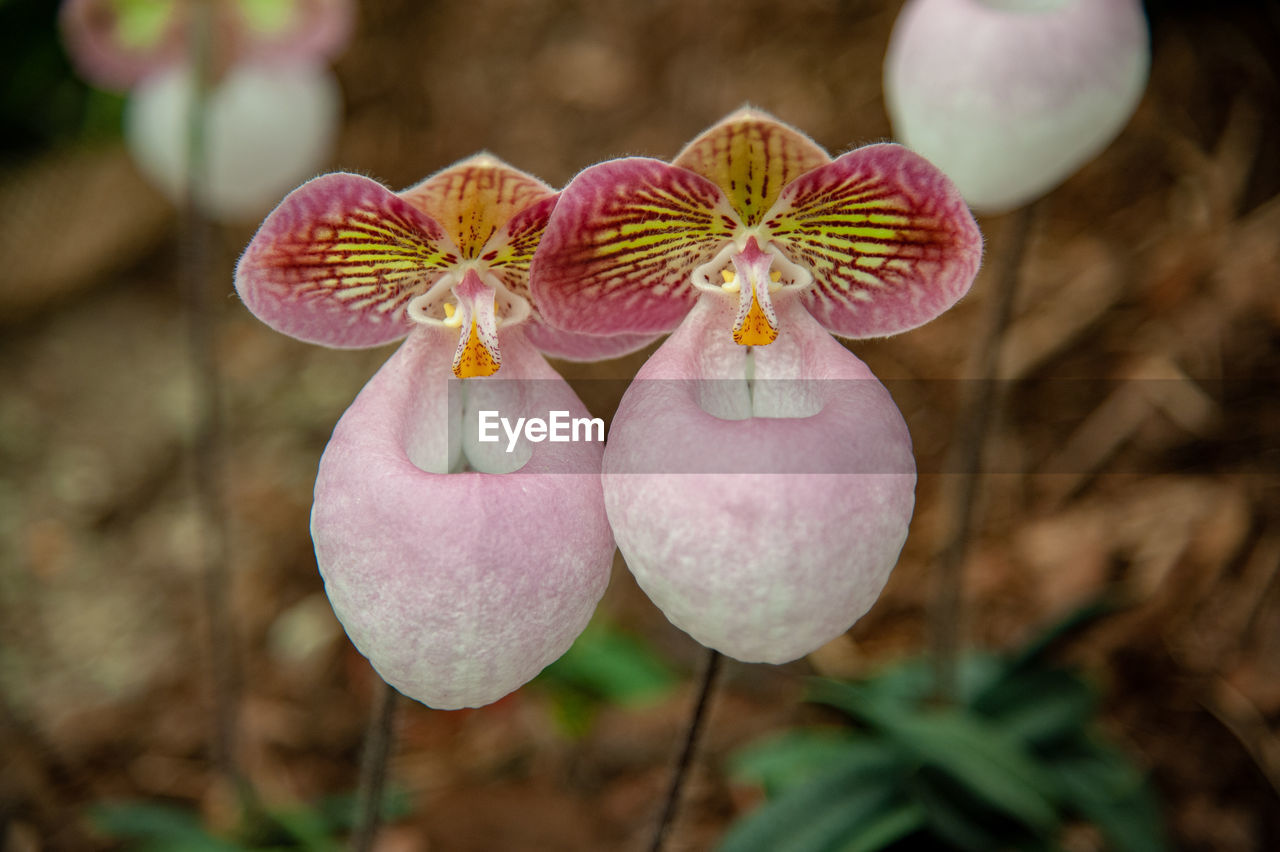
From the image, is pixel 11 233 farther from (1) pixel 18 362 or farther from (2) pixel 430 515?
(2) pixel 430 515

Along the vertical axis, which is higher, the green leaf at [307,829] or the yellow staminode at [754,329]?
the yellow staminode at [754,329]

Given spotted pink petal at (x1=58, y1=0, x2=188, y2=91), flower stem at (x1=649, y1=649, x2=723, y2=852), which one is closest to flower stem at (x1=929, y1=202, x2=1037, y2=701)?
flower stem at (x1=649, y1=649, x2=723, y2=852)

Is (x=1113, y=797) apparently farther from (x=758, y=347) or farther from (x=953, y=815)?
(x=758, y=347)

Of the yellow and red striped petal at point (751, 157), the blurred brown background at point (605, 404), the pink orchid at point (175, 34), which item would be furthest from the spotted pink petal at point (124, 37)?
the yellow and red striped petal at point (751, 157)

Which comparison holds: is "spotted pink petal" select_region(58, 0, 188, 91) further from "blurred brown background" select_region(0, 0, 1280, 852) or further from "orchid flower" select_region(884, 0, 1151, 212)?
"orchid flower" select_region(884, 0, 1151, 212)

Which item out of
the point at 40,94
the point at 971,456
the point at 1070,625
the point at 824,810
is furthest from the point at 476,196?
the point at 40,94

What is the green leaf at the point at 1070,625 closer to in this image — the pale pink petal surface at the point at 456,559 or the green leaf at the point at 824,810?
the green leaf at the point at 824,810
